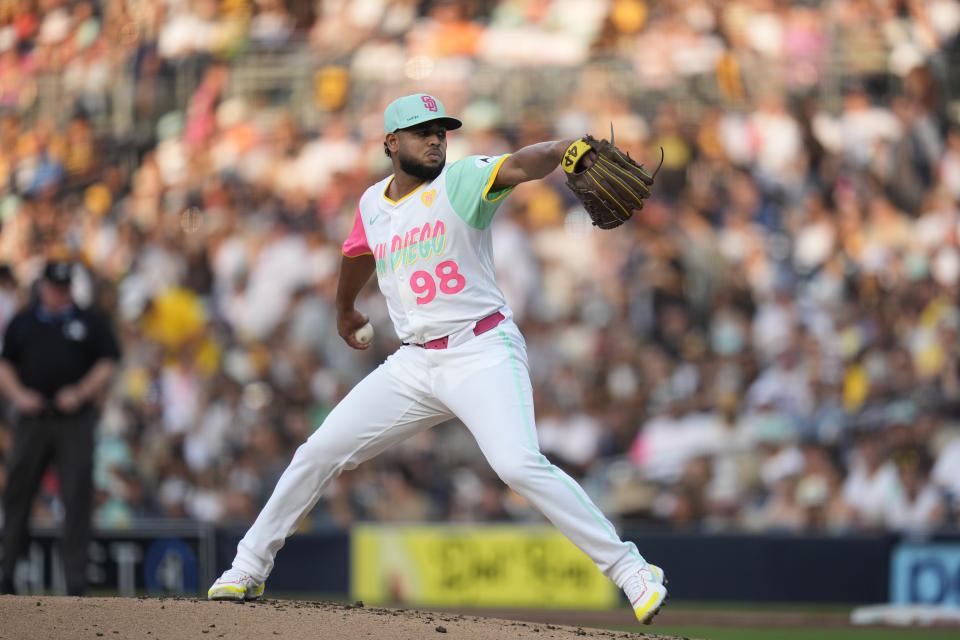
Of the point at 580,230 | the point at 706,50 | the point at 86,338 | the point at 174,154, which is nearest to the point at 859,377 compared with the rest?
the point at 580,230

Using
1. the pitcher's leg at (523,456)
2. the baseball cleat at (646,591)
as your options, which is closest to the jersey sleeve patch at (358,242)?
the pitcher's leg at (523,456)

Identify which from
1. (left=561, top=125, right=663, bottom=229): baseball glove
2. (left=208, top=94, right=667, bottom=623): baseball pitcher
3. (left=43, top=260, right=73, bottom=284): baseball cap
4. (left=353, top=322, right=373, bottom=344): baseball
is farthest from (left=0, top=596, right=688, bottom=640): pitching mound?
(left=43, top=260, right=73, bottom=284): baseball cap

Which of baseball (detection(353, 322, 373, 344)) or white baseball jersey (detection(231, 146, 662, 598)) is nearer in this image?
white baseball jersey (detection(231, 146, 662, 598))

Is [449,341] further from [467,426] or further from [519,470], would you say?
[519,470]

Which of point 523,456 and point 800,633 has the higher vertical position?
point 523,456

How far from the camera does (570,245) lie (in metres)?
12.7

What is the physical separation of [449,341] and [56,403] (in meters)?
4.20

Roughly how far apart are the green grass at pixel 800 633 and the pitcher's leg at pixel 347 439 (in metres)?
3.39

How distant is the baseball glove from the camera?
16.4ft

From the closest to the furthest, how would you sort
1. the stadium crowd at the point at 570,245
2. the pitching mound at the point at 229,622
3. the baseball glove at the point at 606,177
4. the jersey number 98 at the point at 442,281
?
the baseball glove at the point at 606,177
the pitching mound at the point at 229,622
the jersey number 98 at the point at 442,281
the stadium crowd at the point at 570,245

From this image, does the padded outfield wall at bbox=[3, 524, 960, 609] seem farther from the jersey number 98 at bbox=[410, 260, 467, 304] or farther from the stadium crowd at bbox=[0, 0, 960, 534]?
the jersey number 98 at bbox=[410, 260, 467, 304]

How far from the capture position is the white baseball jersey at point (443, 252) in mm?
5426

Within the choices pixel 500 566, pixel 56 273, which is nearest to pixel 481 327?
pixel 56 273

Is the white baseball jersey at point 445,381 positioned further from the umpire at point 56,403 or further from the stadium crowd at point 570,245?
the stadium crowd at point 570,245
